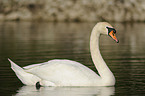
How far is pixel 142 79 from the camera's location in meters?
10.0

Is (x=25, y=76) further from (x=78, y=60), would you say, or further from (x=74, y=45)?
(x=74, y=45)

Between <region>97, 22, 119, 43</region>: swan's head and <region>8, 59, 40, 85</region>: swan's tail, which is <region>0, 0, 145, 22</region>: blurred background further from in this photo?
<region>8, 59, 40, 85</region>: swan's tail

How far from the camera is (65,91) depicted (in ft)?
29.0

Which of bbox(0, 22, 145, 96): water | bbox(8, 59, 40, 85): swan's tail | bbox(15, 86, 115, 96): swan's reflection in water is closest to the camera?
bbox(15, 86, 115, 96): swan's reflection in water

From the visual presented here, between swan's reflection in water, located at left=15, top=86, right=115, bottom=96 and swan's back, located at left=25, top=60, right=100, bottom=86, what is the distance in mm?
151

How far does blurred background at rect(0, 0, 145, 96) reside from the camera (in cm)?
910

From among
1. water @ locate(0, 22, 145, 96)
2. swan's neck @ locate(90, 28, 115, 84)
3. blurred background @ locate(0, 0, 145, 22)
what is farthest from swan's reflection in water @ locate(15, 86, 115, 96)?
blurred background @ locate(0, 0, 145, 22)

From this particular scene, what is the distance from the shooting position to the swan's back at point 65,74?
30.2 ft

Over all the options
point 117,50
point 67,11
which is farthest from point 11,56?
point 67,11

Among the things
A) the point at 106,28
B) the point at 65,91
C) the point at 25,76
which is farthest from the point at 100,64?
the point at 25,76

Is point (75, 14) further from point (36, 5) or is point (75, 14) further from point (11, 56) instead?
point (11, 56)

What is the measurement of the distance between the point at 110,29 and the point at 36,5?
29.3 m

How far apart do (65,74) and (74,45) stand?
8651 millimetres

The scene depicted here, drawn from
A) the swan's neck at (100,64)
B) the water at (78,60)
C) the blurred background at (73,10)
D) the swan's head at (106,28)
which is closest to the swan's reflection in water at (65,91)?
the water at (78,60)
